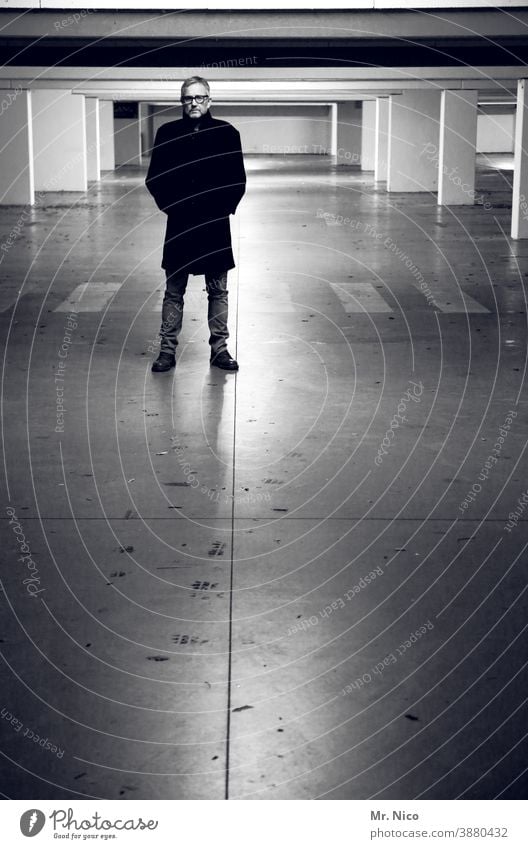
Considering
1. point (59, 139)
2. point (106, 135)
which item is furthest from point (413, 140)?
point (106, 135)

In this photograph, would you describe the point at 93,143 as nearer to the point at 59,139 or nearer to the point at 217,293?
the point at 59,139

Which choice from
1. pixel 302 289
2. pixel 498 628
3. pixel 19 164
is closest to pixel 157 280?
pixel 302 289

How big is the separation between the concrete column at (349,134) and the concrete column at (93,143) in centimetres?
1231

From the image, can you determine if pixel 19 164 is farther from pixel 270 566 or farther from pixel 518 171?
pixel 270 566

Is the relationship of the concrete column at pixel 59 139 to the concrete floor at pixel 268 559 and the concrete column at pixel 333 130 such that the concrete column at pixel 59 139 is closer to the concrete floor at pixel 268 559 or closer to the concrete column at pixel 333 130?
the concrete floor at pixel 268 559

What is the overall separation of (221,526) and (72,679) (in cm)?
139

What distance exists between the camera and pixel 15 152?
22000 millimetres

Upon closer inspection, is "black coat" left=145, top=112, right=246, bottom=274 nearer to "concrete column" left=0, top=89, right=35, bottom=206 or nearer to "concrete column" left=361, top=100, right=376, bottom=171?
"concrete column" left=0, top=89, right=35, bottom=206

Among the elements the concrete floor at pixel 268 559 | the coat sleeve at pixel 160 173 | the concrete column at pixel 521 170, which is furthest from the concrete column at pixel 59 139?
the coat sleeve at pixel 160 173

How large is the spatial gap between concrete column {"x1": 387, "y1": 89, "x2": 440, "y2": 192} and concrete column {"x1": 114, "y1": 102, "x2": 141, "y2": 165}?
18.8 meters

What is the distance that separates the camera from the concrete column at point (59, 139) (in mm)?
25719

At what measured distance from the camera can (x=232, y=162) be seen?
714cm

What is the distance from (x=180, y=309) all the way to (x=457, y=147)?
15983mm

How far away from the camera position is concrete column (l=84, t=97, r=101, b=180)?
1203 inches
